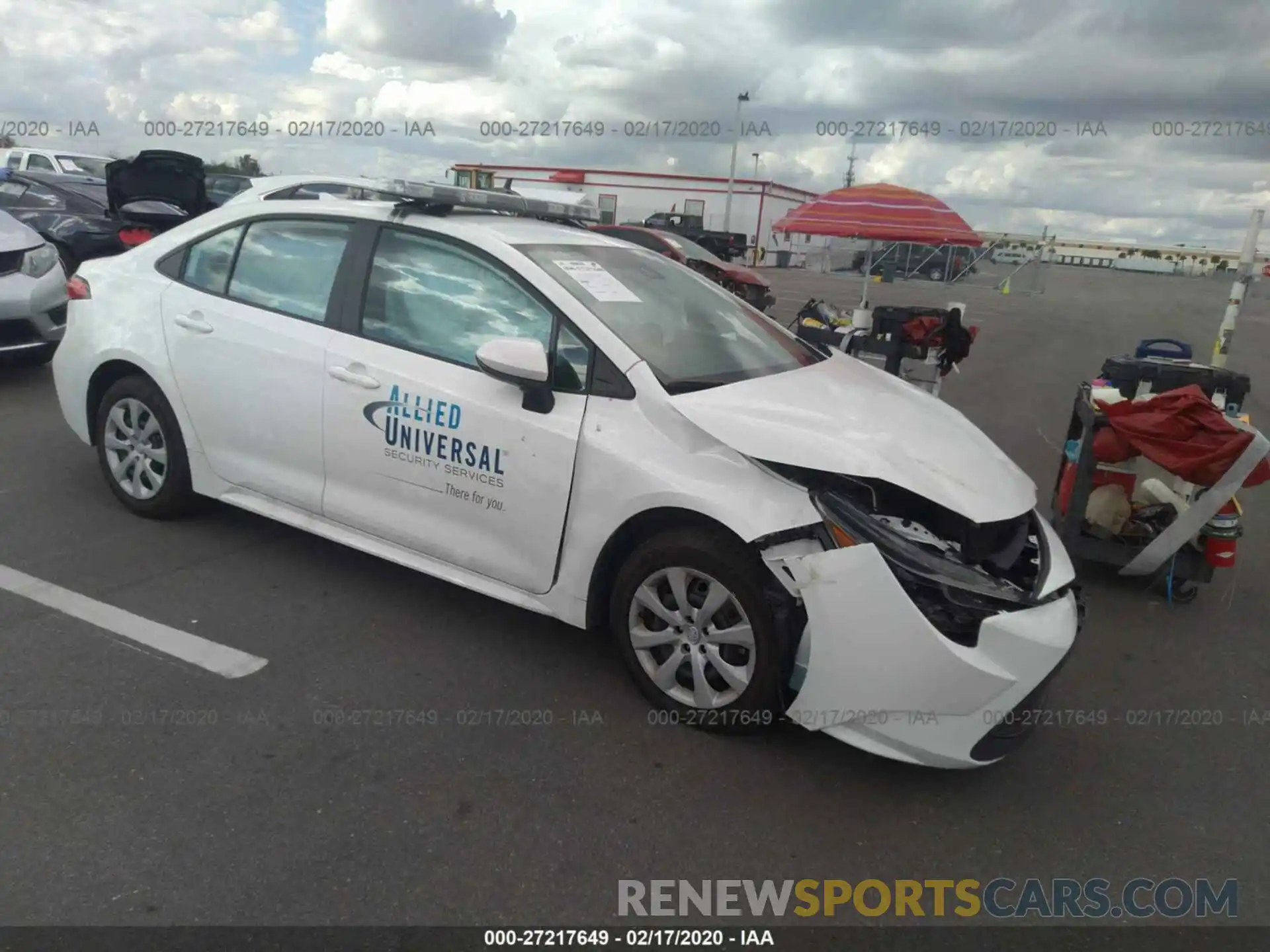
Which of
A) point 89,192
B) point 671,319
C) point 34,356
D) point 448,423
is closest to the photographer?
point 448,423

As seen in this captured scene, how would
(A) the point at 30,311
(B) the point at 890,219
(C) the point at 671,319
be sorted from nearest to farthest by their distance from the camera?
(C) the point at 671,319 → (A) the point at 30,311 → (B) the point at 890,219

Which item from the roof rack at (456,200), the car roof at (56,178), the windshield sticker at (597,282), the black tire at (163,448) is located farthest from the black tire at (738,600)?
the car roof at (56,178)

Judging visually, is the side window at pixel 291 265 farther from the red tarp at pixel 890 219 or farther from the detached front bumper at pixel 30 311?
the red tarp at pixel 890 219

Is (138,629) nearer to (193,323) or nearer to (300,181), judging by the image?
(193,323)

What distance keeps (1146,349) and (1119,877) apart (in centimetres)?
394

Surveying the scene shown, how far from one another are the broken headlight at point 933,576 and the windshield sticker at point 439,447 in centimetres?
122

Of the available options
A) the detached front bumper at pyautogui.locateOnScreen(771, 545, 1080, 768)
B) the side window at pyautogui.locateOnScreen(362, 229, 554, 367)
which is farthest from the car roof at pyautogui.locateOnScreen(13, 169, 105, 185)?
the detached front bumper at pyautogui.locateOnScreen(771, 545, 1080, 768)

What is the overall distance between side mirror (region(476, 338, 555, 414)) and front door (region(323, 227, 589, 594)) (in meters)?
0.05

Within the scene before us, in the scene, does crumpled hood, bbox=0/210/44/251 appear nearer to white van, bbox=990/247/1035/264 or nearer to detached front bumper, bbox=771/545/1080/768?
detached front bumper, bbox=771/545/1080/768

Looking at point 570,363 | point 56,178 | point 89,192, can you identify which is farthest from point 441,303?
point 56,178

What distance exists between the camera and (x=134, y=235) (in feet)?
30.5

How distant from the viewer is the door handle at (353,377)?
12.0ft

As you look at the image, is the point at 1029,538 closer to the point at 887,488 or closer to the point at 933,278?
the point at 887,488

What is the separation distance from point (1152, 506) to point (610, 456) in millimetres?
3446
